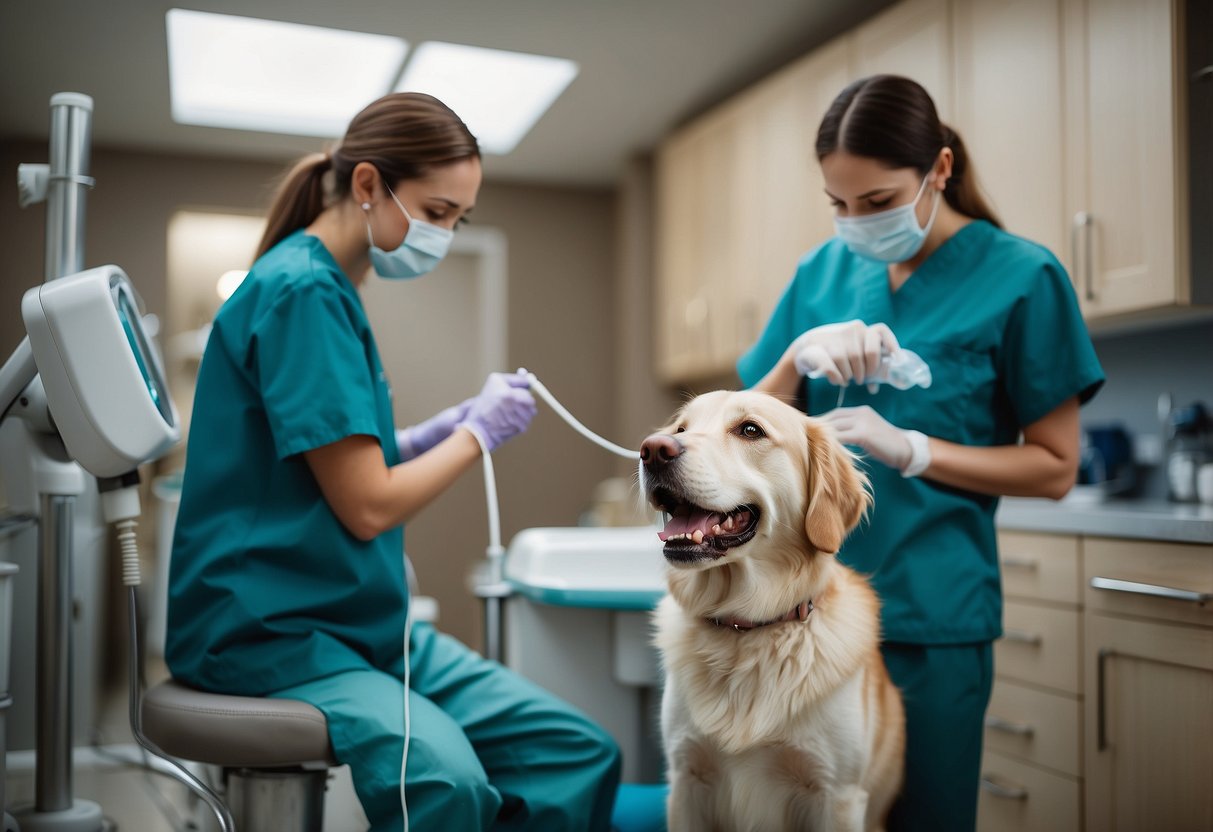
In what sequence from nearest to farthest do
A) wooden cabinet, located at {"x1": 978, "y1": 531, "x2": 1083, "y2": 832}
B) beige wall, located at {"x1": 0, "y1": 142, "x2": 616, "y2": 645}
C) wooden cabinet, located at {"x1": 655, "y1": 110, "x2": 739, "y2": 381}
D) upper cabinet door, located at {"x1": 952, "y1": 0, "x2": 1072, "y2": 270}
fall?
beige wall, located at {"x1": 0, "y1": 142, "x2": 616, "y2": 645}
wooden cabinet, located at {"x1": 978, "y1": 531, "x2": 1083, "y2": 832}
upper cabinet door, located at {"x1": 952, "y1": 0, "x2": 1072, "y2": 270}
wooden cabinet, located at {"x1": 655, "y1": 110, "x2": 739, "y2": 381}

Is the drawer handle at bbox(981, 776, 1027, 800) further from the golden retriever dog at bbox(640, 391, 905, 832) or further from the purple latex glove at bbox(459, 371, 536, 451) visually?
the purple latex glove at bbox(459, 371, 536, 451)

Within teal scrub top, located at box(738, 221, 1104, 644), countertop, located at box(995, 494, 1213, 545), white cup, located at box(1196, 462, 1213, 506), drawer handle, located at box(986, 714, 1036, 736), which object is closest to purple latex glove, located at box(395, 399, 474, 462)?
teal scrub top, located at box(738, 221, 1104, 644)

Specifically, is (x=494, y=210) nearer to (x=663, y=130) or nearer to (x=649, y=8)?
(x=649, y=8)

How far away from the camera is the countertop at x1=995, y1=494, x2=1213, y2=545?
129 centimetres

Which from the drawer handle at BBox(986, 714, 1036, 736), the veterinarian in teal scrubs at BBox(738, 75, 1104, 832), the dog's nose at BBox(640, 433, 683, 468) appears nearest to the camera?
the dog's nose at BBox(640, 433, 683, 468)

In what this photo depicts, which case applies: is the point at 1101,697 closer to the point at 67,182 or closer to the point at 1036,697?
the point at 1036,697

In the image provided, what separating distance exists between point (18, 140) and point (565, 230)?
1330 mm

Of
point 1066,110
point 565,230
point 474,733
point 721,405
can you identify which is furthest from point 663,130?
point 474,733

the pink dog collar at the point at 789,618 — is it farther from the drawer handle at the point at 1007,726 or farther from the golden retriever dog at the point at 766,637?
the drawer handle at the point at 1007,726

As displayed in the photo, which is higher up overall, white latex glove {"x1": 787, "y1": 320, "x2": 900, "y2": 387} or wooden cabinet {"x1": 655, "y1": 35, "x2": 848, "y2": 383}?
wooden cabinet {"x1": 655, "y1": 35, "x2": 848, "y2": 383}

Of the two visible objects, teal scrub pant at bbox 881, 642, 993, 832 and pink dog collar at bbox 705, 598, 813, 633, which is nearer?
pink dog collar at bbox 705, 598, 813, 633

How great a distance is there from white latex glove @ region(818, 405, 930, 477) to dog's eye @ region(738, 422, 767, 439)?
11 cm

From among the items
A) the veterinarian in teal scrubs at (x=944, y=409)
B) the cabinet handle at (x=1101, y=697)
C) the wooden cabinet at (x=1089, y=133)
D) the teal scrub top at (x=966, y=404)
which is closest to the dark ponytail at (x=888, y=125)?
the veterinarian in teal scrubs at (x=944, y=409)

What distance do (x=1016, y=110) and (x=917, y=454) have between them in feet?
3.71
